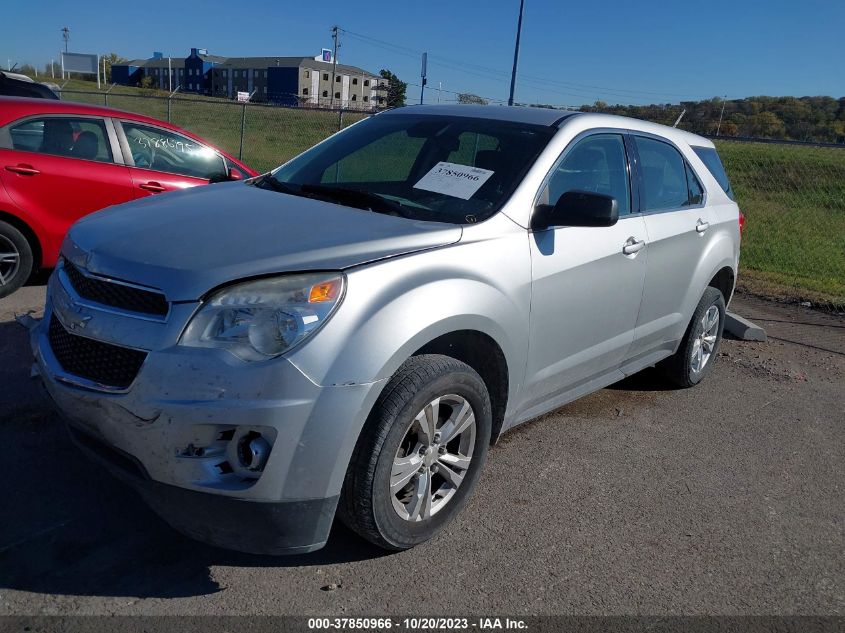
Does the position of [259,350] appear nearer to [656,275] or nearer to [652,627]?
[652,627]

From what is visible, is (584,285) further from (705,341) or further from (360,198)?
(705,341)

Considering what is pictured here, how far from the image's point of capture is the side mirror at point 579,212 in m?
3.42

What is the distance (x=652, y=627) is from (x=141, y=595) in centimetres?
187

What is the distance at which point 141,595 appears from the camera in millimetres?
2703

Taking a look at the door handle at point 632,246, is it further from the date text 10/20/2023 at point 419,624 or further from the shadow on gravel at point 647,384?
the date text 10/20/2023 at point 419,624

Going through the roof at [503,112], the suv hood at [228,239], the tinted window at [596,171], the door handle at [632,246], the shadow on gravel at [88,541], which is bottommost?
the shadow on gravel at [88,541]

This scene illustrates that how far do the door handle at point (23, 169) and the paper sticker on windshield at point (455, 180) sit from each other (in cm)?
400

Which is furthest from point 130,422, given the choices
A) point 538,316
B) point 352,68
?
point 352,68

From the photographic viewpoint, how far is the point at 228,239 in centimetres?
288

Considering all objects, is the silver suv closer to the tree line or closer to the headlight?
the headlight

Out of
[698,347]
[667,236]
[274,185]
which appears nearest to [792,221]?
[698,347]

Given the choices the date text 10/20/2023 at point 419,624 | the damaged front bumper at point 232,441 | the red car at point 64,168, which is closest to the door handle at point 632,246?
the damaged front bumper at point 232,441

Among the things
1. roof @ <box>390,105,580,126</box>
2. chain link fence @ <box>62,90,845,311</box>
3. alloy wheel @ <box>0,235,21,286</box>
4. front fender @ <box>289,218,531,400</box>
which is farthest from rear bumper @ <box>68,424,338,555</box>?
chain link fence @ <box>62,90,845,311</box>

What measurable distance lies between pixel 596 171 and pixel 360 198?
1404 mm
